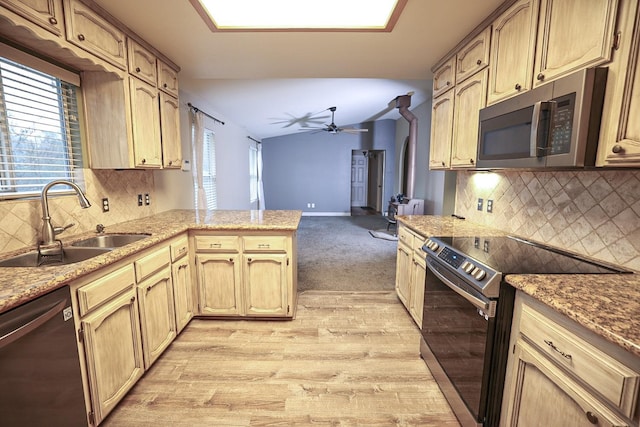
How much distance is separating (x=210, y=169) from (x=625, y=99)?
15.3ft

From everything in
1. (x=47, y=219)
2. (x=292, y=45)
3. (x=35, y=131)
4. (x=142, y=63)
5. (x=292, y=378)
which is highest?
(x=292, y=45)

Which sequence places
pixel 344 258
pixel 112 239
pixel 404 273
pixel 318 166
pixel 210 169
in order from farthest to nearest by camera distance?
pixel 318 166
pixel 210 169
pixel 344 258
pixel 404 273
pixel 112 239

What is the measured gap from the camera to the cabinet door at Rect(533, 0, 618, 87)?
1.13 metres

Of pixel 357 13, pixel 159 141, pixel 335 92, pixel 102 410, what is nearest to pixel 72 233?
pixel 159 141

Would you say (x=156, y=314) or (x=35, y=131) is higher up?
(x=35, y=131)

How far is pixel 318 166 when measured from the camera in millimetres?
8969

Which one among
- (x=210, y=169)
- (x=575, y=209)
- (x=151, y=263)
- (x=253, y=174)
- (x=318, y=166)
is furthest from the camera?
(x=318, y=166)

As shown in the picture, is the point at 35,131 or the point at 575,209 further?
the point at 35,131

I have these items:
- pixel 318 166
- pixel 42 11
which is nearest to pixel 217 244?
pixel 42 11

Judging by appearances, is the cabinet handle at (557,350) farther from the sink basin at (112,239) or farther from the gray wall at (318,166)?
the gray wall at (318,166)

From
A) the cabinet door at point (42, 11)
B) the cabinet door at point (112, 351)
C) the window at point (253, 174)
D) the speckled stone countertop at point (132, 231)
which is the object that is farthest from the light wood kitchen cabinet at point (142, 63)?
the window at point (253, 174)

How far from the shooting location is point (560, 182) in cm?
171

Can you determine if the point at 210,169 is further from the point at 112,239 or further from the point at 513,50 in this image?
the point at 513,50

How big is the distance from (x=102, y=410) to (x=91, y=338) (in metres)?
0.42
